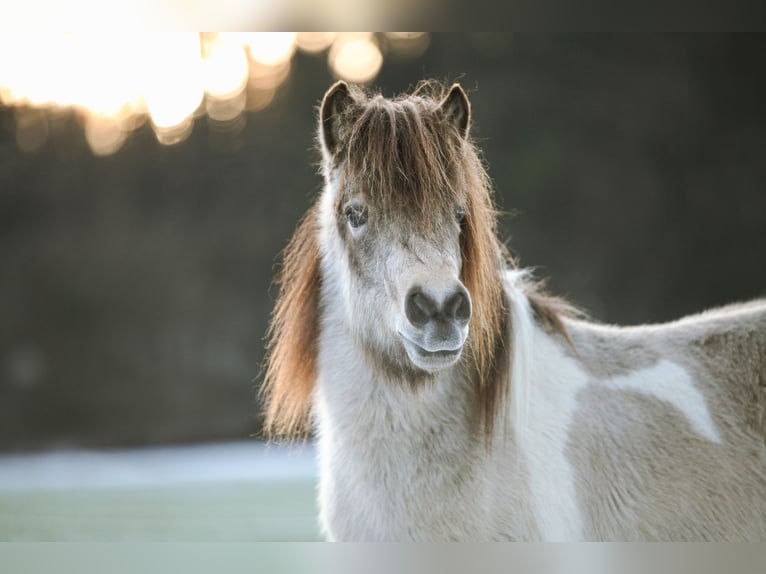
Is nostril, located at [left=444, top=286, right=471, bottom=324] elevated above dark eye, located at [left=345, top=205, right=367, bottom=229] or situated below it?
below

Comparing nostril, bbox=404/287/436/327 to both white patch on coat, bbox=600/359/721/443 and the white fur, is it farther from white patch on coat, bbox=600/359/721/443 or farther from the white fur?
white patch on coat, bbox=600/359/721/443

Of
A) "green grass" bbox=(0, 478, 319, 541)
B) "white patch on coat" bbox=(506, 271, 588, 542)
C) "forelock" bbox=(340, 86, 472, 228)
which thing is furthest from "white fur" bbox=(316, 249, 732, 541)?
"green grass" bbox=(0, 478, 319, 541)

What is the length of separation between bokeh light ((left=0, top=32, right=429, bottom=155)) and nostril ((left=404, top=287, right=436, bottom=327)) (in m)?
2.12

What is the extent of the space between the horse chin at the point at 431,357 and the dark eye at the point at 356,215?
0.31m

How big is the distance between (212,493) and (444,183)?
357cm

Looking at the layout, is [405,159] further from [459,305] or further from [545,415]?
[545,415]

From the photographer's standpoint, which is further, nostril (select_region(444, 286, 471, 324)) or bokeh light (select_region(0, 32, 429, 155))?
bokeh light (select_region(0, 32, 429, 155))

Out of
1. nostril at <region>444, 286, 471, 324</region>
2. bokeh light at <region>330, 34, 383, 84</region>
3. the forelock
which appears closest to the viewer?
nostril at <region>444, 286, 471, 324</region>

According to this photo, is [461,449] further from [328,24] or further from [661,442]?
[328,24]

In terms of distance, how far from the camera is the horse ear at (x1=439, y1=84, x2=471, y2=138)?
1877 millimetres

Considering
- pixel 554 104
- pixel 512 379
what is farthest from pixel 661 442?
pixel 554 104

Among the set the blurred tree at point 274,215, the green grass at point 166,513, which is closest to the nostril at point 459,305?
the green grass at point 166,513

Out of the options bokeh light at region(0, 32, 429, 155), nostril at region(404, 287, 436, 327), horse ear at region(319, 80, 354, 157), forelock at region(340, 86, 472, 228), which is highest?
bokeh light at region(0, 32, 429, 155)

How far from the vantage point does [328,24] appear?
3156mm
